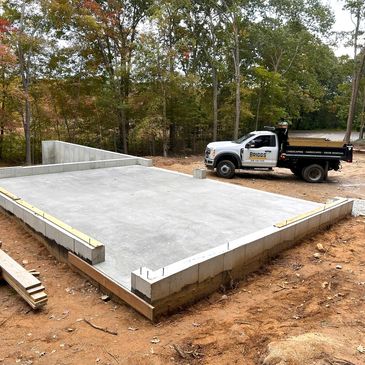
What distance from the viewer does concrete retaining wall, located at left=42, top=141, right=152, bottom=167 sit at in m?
12.0

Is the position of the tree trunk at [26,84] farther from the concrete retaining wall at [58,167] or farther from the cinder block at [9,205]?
the cinder block at [9,205]

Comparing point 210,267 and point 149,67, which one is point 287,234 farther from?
point 149,67

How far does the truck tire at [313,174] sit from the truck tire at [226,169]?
7.88 ft

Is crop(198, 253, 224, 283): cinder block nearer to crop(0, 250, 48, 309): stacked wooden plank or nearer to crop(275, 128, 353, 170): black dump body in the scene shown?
crop(0, 250, 48, 309): stacked wooden plank

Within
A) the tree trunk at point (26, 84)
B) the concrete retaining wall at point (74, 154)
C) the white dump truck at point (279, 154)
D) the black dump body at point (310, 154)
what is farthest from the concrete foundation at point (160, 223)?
the tree trunk at point (26, 84)

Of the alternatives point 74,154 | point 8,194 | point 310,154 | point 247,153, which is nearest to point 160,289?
point 8,194

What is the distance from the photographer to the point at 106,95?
16.4 meters

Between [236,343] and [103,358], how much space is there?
1247 mm

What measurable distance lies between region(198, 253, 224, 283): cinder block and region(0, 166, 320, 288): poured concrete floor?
548 millimetres

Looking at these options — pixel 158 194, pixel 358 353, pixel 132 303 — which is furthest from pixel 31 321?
pixel 158 194

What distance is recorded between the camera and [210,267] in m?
4.27

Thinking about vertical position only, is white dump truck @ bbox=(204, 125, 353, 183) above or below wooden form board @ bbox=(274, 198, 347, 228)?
above

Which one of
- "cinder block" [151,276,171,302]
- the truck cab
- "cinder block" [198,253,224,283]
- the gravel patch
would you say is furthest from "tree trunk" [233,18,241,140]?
"cinder block" [151,276,171,302]

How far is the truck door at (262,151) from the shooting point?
1123cm
